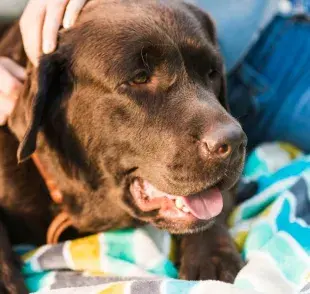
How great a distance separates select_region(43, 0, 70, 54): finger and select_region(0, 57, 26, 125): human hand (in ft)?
0.62

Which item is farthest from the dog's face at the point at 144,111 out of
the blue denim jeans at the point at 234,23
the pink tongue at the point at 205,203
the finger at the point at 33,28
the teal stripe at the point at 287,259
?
the blue denim jeans at the point at 234,23

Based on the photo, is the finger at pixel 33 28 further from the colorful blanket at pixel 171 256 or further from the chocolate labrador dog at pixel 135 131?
the colorful blanket at pixel 171 256

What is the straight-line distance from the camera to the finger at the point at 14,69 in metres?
2.20

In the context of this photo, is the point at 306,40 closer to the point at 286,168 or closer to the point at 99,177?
the point at 286,168

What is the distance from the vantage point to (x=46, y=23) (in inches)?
81.4

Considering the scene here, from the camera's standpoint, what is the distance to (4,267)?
1975 mm

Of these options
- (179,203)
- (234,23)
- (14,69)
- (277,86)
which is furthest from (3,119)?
(277,86)

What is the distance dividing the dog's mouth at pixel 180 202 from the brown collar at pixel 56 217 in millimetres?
365

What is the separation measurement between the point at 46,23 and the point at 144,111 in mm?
503

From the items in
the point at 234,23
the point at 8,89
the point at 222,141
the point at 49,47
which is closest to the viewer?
the point at 222,141

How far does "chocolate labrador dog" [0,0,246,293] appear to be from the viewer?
5.93ft

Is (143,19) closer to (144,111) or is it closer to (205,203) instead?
(144,111)

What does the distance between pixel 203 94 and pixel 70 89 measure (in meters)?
0.45

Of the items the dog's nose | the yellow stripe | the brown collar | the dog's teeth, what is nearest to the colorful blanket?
the yellow stripe
